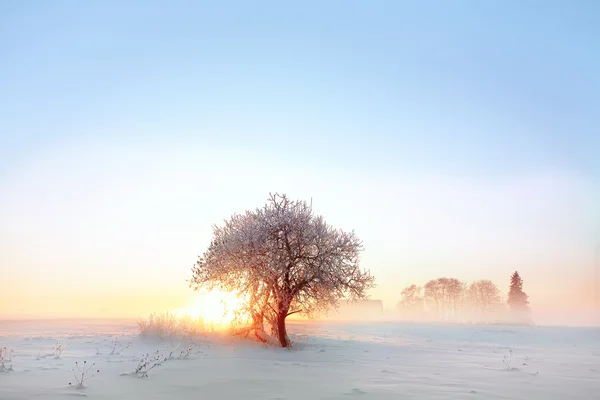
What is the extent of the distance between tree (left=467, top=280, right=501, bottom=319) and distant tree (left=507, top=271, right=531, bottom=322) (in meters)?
14.7

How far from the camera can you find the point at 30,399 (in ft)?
30.2

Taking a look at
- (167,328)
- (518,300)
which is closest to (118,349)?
(167,328)

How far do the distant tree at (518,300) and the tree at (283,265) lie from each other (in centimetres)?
8006

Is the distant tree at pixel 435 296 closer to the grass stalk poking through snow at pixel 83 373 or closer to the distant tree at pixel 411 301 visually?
the distant tree at pixel 411 301

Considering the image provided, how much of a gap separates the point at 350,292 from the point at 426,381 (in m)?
13.0

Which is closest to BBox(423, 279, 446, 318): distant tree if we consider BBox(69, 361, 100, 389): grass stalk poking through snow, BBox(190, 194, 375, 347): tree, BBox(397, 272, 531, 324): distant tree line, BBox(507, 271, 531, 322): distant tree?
BBox(397, 272, 531, 324): distant tree line

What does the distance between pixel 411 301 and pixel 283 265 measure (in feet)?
336

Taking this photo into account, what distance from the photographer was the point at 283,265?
24.7m

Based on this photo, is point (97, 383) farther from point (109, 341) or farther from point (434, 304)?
point (434, 304)

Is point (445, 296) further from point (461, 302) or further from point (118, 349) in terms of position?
point (118, 349)

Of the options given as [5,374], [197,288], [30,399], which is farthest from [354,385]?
[197,288]

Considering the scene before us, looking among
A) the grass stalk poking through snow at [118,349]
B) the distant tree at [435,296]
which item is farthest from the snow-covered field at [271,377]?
the distant tree at [435,296]

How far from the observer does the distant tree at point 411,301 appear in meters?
118

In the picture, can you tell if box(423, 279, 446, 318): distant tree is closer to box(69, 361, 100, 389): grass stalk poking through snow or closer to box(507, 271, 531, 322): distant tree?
box(507, 271, 531, 322): distant tree
